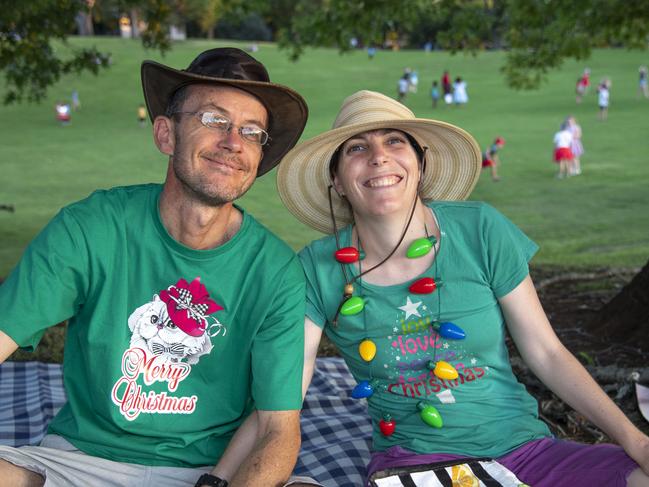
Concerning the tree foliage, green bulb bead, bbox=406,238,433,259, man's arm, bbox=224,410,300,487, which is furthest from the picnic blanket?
the tree foliage

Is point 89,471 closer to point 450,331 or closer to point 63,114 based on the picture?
point 450,331

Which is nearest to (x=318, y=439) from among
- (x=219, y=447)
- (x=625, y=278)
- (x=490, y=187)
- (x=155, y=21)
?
(x=219, y=447)

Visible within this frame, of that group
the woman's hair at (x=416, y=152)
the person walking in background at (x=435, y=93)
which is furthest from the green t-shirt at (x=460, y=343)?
the person walking in background at (x=435, y=93)

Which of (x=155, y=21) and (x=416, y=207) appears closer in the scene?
(x=416, y=207)

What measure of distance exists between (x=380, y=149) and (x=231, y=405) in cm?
112

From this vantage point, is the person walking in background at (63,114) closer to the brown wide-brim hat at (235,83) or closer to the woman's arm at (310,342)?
the brown wide-brim hat at (235,83)

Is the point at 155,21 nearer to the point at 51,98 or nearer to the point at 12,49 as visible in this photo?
the point at 12,49

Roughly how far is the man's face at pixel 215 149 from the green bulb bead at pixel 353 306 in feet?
1.89

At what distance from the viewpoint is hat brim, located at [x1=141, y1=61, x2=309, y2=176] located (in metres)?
2.94

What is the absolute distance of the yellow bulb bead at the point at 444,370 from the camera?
3031 millimetres

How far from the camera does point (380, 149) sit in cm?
323

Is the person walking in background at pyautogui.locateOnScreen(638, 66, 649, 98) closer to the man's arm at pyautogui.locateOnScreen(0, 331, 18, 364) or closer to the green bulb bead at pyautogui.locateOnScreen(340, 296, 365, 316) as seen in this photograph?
the green bulb bead at pyautogui.locateOnScreen(340, 296, 365, 316)

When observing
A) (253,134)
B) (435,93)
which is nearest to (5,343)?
(253,134)

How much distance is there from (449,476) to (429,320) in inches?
22.6
